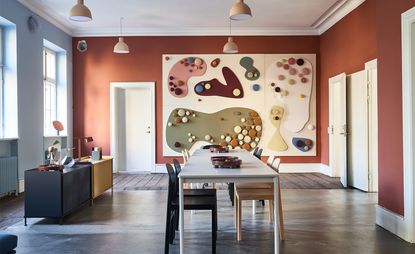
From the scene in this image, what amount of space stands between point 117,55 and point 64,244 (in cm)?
572

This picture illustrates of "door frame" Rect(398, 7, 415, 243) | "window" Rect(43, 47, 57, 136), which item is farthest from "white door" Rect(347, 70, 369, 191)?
"window" Rect(43, 47, 57, 136)

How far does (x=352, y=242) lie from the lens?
11.6 ft

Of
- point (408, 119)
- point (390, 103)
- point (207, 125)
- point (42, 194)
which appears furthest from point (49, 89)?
point (408, 119)

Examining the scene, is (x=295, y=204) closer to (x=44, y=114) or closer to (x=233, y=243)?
(x=233, y=243)

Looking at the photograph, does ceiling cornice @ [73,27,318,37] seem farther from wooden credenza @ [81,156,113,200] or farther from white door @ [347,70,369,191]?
wooden credenza @ [81,156,113,200]

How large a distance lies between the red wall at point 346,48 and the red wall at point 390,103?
1.95 meters

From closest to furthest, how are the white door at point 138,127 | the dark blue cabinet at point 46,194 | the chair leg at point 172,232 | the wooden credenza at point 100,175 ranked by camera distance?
the chair leg at point 172,232 < the dark blue cabinet at point 46,194 < the wooden credenza at point 100,175 < the white door at point 138,127

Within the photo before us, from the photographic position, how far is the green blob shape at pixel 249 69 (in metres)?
A: 8.39

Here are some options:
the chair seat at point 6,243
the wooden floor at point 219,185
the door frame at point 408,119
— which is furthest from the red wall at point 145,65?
the chair seat at point 6,243

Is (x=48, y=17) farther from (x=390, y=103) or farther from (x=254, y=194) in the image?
(x=390, y=103)

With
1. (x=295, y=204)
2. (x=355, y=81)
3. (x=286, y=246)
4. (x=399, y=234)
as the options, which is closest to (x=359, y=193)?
(x=295, y=204)

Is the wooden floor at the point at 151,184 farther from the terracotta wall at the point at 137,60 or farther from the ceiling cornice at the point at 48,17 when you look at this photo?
the ceiling cornice at the point at 48,17

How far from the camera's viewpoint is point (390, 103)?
3.83 meters

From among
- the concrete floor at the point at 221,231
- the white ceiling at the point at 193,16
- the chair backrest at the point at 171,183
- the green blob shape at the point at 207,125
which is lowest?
the concrete floor at the point at 221,231
